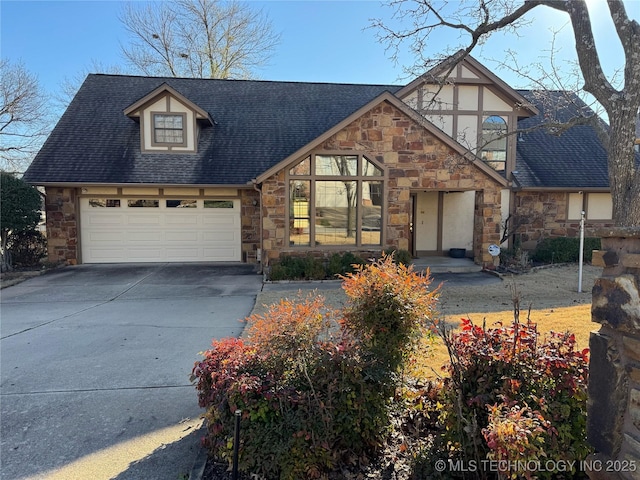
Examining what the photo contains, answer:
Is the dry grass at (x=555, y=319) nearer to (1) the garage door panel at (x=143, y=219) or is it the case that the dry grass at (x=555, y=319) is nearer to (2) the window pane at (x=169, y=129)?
(1) the garage door panel at (x=143, y=219)

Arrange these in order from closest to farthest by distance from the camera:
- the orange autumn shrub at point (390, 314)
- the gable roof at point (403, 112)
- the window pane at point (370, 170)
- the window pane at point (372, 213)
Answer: the orange autumn shrub at point (390, 314), the gable roof at point (403, 112), the window pane at point (370, 170), the window pane at point (372, 213)

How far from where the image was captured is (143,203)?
12.9m

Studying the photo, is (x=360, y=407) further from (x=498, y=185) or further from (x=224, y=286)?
(x=498, y=185)

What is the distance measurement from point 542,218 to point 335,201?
24.5 ft

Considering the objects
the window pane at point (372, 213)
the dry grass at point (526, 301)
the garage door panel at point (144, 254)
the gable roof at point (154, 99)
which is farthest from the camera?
the garage door panel at point (144, 254)

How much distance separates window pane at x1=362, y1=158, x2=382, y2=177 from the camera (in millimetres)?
10648

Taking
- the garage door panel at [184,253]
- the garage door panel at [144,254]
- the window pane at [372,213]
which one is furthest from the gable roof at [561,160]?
the garage door panel at [144,254]

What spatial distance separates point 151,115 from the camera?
13172 mm

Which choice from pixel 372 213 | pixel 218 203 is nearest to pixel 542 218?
pixel 372 213

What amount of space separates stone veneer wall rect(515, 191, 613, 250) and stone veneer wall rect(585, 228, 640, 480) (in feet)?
39.5

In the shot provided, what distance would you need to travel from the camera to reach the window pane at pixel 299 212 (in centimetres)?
1066

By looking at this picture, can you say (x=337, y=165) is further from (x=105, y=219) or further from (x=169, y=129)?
(x=105, y=219)

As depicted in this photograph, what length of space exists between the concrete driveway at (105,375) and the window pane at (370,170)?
174 inches

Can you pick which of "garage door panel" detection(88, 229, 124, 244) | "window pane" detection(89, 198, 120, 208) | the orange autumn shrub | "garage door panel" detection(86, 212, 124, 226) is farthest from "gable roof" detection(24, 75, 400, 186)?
the orange autumn shrub
